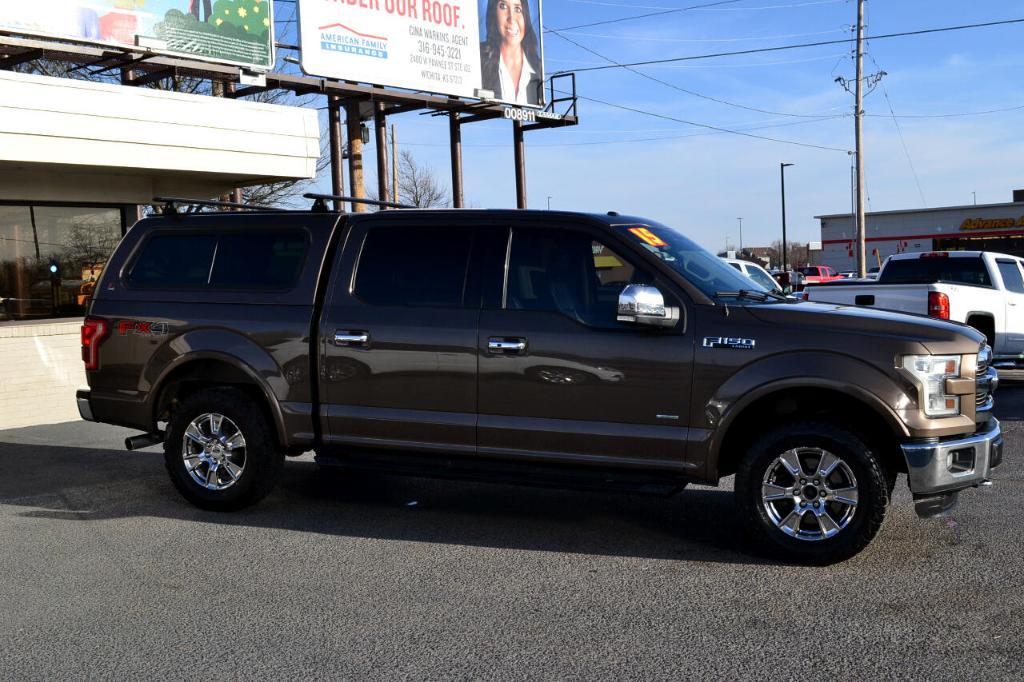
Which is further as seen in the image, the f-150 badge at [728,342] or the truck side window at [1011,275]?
the truck side window at [1011,275]

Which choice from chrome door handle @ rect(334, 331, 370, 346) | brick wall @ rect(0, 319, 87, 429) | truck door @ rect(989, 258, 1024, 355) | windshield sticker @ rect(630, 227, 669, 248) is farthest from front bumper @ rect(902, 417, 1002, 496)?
brick wall @ rect(0, 319, 87, 429)

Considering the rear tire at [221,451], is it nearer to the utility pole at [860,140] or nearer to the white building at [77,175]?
the white building at [77,175]

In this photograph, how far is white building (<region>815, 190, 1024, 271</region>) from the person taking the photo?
2210 inches

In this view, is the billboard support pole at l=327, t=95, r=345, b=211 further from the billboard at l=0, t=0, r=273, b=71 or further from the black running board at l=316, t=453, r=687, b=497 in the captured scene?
the black running board at l=316, t=453, r=687, b=497

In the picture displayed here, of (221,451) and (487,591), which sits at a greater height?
(221,451)

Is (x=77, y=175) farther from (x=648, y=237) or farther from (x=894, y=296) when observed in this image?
(x=894, y=296)

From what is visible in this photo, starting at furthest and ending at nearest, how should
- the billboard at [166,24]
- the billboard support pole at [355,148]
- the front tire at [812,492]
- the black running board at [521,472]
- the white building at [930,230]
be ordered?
the white building at [930,230] → the billboard support pole at [355,148] → the billboard at [166,24] → the black running board at [521,472] → the front tire at [812,492]

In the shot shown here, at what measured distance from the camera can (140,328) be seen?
7305mm

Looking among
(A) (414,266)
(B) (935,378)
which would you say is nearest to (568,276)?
(A) (414,266)

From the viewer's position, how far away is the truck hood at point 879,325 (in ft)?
18.1

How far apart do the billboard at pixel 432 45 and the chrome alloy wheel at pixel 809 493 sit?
15.0 metres

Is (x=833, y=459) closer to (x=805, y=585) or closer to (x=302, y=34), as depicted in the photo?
(x=805, y=585)

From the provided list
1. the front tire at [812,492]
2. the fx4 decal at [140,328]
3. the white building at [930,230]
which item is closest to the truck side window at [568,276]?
the front tire at [812,492]

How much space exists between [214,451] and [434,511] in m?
1.59
